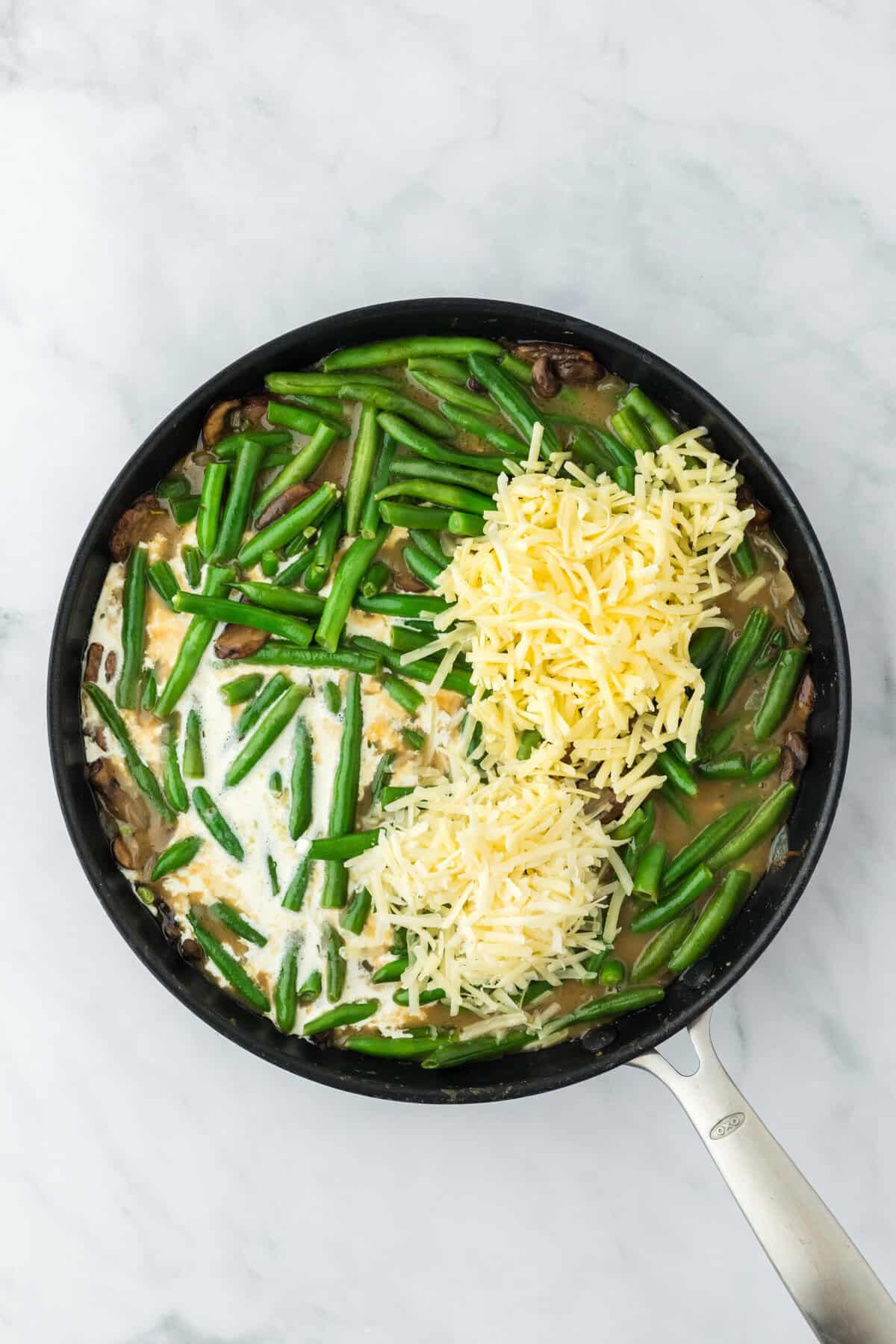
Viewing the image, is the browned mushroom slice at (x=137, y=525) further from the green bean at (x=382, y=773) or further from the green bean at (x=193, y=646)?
the green bean at (x=382, y=773)

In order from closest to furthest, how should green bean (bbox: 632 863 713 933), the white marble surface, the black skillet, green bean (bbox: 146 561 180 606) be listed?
the black skillet, green bean (bbox: 632 863 713 933), green bean (bbox: 146 561 180 606), the white marble surface

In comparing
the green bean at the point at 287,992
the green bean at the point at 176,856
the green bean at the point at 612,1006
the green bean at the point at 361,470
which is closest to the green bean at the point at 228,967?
the green bean at the point at 287,992

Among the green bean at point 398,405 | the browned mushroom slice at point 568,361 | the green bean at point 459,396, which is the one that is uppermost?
the browned mushroom slice at point 568,361

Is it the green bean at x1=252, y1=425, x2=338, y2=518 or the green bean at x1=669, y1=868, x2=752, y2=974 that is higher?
the green bean at x1=252, y1=425, x2=338, y2=518

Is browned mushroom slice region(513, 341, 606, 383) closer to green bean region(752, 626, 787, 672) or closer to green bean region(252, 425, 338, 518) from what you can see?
green bean region(252, 425, 338, 518)

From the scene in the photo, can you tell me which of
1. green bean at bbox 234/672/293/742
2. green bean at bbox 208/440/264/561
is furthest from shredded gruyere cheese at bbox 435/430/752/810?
green bean at bbox 208/440/264/561

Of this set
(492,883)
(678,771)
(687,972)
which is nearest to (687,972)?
(687,972)
